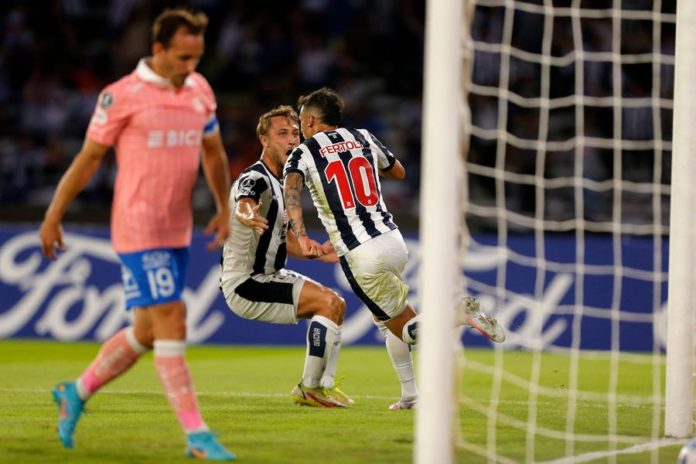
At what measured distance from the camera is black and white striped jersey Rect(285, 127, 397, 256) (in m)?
7.93

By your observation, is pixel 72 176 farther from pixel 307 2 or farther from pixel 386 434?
pixel 307 2

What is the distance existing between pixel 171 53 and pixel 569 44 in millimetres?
12146

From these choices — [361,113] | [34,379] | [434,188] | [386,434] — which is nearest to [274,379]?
[34,379]

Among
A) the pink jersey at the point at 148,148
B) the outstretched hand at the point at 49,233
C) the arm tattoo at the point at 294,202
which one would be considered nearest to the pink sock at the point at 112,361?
the pink jersey at the point at 148,148

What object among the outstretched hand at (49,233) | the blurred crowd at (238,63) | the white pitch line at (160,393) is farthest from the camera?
the blurred crowd at (238,63)

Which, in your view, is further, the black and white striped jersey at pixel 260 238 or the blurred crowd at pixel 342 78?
the blurred crowd at pixel 342 78

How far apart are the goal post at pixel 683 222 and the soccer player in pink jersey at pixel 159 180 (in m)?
2.57

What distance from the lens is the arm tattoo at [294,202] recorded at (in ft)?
25.2

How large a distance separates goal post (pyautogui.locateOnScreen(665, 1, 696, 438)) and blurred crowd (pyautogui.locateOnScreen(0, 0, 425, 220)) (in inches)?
382

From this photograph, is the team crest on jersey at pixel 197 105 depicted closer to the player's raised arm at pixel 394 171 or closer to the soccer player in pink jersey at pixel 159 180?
the soccer player in pink jersey at pixel 159 180

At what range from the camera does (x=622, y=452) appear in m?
6.26

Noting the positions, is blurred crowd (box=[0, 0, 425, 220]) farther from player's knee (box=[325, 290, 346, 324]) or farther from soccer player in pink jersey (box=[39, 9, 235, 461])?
soccer player in pink jersey (box=[39, 9, 235, 461])

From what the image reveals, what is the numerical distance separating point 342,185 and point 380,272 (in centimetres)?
62

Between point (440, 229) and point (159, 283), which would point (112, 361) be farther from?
point (440, 229)
